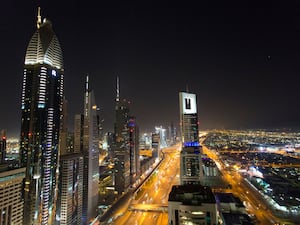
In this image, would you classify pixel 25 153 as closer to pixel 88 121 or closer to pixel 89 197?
pixel 89 197

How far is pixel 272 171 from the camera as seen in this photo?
34375 mm

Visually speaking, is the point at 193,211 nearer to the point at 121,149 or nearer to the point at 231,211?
the point at 231,211

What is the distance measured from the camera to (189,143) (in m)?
36.2

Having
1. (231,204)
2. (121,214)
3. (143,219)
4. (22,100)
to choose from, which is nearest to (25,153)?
(22,100)

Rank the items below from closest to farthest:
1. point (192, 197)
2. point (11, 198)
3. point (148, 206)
Result: 1. point (192, 197)
2. point (11, 198)
3. point (148, 206)

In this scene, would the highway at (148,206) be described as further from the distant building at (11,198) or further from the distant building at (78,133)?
the distant building at (78,133)

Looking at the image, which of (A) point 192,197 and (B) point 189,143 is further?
(B) point 189,143

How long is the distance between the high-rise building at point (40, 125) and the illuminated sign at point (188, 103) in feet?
80.5

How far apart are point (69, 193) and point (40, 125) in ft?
29.4

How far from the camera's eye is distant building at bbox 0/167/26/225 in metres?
14.8

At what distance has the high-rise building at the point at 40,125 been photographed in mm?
18469

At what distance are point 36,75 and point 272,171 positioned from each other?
131ft

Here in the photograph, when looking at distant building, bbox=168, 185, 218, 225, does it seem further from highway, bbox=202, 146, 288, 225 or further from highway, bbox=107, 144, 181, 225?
highway, bbox=202, 146, 288, 225

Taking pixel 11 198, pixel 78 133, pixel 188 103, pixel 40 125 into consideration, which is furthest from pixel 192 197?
pixel 188 103
